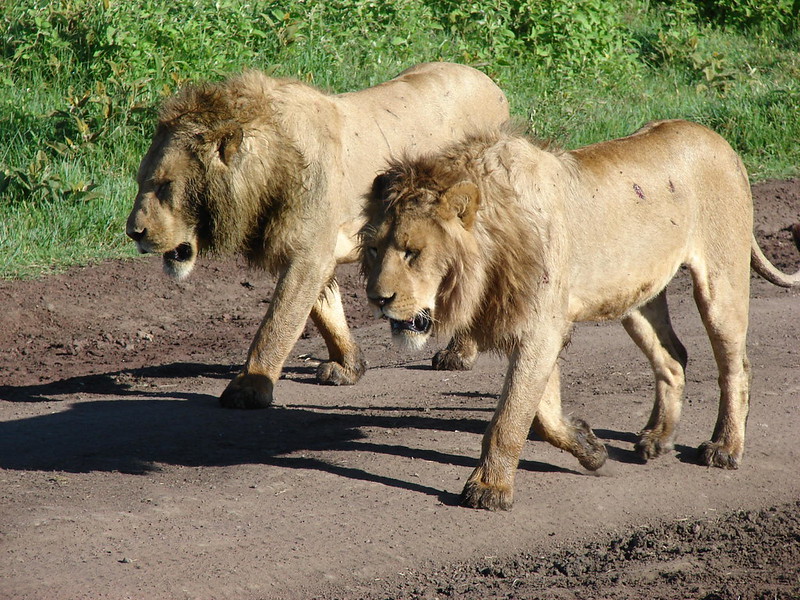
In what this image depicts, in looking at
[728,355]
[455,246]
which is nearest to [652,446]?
[728,355]

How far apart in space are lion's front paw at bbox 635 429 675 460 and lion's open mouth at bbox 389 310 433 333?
168 cm

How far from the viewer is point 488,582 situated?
3.96 m

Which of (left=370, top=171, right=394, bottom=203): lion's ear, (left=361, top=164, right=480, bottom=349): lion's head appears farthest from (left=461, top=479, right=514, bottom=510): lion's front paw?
(left=370, top=171, right=394, bottom=203): lion's ear

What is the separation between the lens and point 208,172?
18.1 feet

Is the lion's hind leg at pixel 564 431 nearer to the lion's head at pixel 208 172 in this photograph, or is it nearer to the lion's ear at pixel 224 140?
the lion's head at pixel 208 172

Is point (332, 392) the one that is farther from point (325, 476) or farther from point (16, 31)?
point (16, 31)

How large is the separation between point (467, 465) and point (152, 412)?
1.83 metres

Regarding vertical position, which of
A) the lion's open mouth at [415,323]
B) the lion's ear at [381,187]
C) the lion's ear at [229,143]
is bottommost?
the lion's open mouth at [415,323]

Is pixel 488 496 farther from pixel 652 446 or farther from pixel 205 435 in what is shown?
pixel 205 435

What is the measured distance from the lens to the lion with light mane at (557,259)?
13.3 feet

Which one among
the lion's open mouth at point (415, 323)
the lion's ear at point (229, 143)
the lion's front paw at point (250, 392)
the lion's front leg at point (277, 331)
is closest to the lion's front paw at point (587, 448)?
the lion's open mouth at point (415, 323)

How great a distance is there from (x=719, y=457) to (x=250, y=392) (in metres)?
Answer: 2.40

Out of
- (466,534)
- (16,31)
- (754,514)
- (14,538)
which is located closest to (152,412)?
(14,538)

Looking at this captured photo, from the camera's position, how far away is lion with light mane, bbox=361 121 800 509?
13.3 ft
